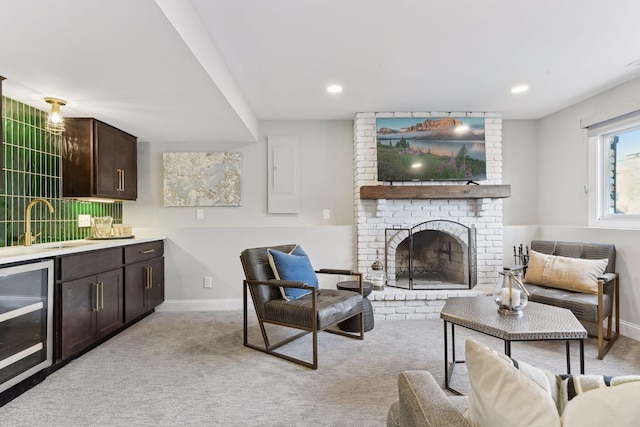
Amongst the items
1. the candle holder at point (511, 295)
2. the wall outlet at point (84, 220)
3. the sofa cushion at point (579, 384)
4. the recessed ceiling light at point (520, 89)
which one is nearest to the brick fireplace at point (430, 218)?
the recessed ceiling light at point (520, 89)

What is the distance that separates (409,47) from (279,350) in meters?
2.57

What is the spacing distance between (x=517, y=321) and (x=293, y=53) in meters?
2.35

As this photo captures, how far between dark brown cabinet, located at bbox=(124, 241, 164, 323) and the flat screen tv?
271 cm

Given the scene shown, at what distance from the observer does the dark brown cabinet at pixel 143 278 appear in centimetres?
332

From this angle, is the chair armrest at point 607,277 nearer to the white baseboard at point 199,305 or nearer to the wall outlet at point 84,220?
the white baseboard at point 199,305

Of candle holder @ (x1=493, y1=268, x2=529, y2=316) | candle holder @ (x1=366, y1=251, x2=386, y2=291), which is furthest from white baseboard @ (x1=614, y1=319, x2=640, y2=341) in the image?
candle holder @ (x1=366, y1=251, x2=386, y2=291)

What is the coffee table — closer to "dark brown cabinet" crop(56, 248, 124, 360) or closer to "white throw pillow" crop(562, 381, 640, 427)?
"white throw pillow" crop(562, 381, 640, 427)

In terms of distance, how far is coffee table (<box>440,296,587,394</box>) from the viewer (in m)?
1.82

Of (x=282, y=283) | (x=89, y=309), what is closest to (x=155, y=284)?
(x=89, y=309)

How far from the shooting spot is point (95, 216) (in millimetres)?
3824

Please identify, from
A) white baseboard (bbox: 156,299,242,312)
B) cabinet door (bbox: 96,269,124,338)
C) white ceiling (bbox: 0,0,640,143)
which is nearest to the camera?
white ceiling (bbox: 0,0,640,143)

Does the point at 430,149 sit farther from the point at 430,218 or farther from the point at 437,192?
the point at 430,218

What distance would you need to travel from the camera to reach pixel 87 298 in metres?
2.71

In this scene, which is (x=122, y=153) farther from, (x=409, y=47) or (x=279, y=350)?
(x=409, y=47)
